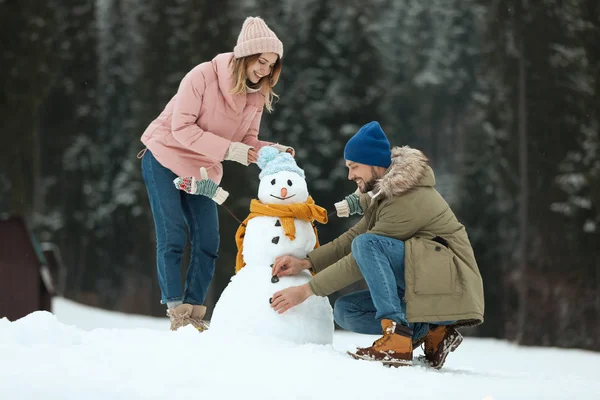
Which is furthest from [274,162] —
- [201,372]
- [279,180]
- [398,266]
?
[201,372]

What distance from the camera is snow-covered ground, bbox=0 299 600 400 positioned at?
2.94 m

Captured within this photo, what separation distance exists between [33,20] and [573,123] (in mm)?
11892

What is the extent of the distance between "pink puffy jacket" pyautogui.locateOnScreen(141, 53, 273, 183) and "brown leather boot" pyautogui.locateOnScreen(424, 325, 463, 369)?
4.67ft

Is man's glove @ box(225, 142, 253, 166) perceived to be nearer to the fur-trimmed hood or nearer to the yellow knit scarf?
the yellow knit scarf

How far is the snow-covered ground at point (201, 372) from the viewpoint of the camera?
9.66ft

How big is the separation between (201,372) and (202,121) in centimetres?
181

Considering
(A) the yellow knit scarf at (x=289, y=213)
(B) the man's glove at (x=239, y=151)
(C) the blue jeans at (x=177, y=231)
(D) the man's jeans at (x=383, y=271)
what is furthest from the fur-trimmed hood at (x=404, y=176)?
(C) the blue jeans at (x=177, y=231)

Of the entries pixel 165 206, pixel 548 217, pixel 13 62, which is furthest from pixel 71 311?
pixel 165 206

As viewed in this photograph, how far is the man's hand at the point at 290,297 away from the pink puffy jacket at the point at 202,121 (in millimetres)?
978

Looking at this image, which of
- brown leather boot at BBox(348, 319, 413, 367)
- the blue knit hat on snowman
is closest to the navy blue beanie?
the blue knit hat on snowman

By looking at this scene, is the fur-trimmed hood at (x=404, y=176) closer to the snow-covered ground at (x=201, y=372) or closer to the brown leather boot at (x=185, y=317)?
the snow-covered ground at (x=201, y=372)

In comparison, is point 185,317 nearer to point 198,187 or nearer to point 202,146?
point 198,187

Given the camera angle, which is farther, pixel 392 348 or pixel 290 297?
pixel 290 297

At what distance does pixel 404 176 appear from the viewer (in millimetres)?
3881
